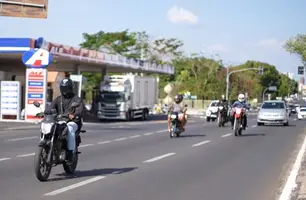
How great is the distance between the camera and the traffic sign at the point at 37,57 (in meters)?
33.3

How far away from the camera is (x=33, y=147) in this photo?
18797 millimetres

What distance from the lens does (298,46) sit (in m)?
26.8

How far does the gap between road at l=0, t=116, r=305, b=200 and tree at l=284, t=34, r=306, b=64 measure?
740 cm

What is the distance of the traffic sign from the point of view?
33.3m

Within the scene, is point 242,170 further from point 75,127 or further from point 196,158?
point 75,127

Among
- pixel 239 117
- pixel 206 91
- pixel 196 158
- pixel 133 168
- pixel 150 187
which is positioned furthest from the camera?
pixel 206 91

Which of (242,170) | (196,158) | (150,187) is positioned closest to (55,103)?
(150,187)

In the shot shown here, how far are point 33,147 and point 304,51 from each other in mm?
13152

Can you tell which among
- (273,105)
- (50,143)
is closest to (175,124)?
(50,143)

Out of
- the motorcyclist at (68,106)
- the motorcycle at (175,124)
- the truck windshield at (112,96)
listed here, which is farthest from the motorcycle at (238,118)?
the truck windshield at (112,96)

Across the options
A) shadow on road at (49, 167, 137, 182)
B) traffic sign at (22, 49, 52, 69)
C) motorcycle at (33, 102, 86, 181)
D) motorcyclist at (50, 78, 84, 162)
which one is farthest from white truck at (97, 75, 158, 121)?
motorcycle at (33, 102, 86, 181)

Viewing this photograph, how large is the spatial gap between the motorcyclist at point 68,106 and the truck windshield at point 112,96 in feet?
114

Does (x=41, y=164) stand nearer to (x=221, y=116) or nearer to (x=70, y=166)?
(x=70, y=166)

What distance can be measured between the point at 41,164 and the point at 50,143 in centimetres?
39
